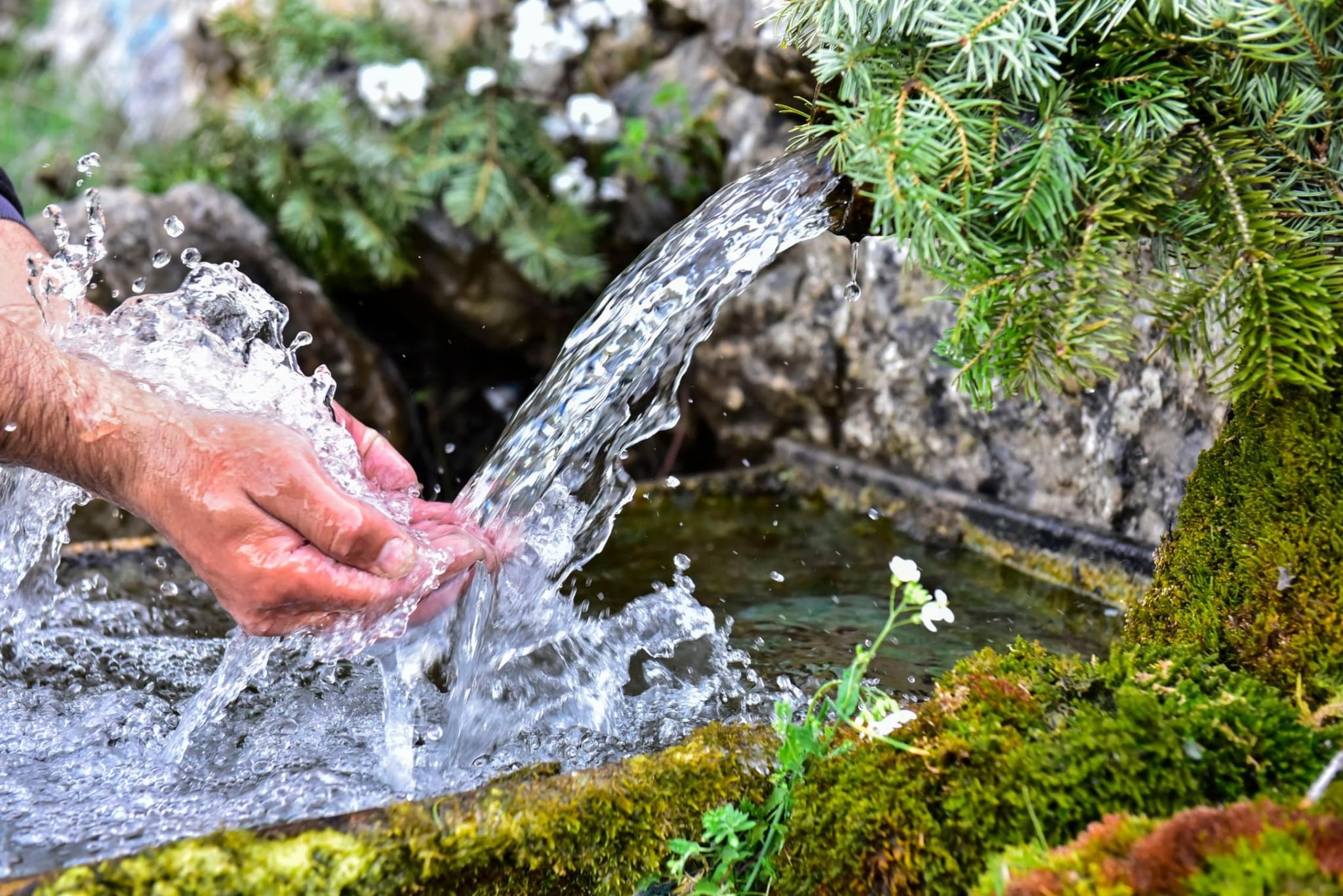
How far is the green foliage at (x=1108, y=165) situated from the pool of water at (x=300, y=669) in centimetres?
80

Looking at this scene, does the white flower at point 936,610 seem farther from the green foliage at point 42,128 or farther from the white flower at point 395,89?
the green foliage at point 42,128

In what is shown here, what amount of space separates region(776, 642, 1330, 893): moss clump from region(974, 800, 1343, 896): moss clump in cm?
11

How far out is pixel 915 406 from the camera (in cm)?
307

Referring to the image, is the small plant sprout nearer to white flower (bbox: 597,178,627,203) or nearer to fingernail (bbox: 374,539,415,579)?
fingernail (bbox: 374,539,415,579)

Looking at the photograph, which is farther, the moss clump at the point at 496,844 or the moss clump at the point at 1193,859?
the moss clump at the point at 496,844

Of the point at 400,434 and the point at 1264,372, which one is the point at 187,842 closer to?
the point at 1264,372

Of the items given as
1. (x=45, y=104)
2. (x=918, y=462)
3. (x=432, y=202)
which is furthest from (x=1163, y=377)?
(x=45, y=104)

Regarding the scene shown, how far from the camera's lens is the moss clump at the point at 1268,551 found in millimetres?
1353

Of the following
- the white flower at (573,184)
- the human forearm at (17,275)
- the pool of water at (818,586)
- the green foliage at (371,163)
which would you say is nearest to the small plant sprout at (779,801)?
the pool of water at (818,586)

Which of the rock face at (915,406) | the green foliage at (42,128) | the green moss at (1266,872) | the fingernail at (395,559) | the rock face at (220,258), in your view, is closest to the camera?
the green moss at (1266,872)

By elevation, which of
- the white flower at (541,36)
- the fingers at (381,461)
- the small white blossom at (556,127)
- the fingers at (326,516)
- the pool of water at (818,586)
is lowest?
the pool of water at (818,586)

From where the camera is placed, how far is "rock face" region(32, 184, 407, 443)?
3676 mm

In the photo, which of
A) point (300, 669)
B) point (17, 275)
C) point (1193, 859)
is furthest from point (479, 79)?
point (1193, 859)

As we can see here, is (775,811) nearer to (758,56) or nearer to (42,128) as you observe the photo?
(758,56)
